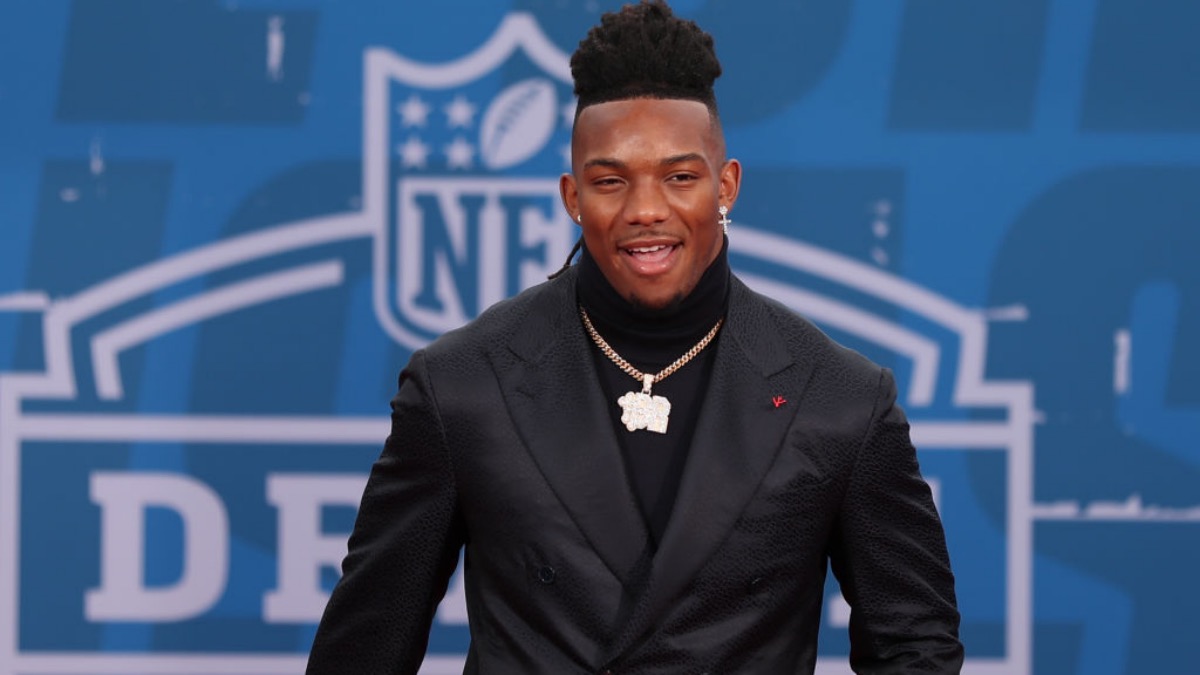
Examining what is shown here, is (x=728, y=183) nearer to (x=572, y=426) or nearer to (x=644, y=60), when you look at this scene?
(x=644, y=60)

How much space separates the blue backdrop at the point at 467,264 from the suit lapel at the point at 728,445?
4.08ft

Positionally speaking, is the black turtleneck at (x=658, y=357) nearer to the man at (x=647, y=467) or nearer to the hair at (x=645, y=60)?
the man at (x=647, y=467)

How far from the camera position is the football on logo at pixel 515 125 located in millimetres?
3115

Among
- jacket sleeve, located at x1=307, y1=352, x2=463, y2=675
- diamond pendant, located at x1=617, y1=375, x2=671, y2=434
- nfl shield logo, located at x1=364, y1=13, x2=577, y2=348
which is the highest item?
nfl shield logo, located at x1=364, y1=13, x2=577, y2=348

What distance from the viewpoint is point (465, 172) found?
3.13 meters

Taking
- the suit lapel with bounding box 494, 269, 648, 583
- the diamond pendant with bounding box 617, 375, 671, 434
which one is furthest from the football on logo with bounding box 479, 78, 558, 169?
the diamond pendant with bounding box 617, 375, 671, 434

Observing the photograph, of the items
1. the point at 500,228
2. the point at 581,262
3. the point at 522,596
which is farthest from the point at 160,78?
the point at 522,596

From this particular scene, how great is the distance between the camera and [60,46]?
3.19 metres

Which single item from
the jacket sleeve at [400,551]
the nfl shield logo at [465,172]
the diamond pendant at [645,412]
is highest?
the nfl shield logo at [465,172]

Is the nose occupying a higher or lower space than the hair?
lower

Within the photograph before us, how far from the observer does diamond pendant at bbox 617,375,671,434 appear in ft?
6.16

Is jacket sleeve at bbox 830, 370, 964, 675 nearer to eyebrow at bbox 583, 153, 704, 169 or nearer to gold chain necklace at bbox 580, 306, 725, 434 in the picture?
gold chain necklace at bbox 580, 306, 725, 434

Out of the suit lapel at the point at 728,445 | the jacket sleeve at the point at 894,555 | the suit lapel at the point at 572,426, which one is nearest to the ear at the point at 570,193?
the suit lapel at the point at 572,426

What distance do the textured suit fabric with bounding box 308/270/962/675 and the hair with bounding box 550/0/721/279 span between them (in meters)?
0.24
